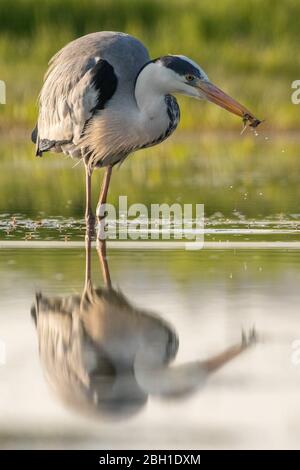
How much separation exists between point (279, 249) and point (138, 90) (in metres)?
1.67

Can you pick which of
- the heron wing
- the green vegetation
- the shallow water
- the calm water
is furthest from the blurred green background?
the shallow water

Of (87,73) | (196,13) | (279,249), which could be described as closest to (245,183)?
(87,73)

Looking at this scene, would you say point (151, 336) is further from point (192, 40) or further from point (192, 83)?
point (192, 40)

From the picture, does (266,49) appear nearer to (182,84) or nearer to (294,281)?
(182,84)

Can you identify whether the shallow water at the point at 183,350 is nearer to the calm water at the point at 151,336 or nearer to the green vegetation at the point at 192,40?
the calm water at the point at 151,336

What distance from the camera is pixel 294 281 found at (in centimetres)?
768

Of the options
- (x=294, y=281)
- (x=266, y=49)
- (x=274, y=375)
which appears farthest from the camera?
(x=266, y=49)

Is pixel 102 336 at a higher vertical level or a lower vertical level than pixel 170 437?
higher

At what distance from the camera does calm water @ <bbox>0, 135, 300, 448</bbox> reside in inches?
185

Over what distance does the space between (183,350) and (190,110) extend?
1641 centimetres

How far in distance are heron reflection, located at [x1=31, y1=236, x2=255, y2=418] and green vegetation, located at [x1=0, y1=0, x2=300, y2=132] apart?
49.7 ft

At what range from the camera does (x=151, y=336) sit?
607cm

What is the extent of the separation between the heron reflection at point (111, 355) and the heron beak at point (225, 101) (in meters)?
2.47
